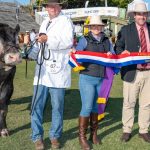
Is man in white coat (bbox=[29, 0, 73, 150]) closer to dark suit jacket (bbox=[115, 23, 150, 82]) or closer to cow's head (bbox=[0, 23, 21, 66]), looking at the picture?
cow's head (bbox=[0, 23, 21, 66])

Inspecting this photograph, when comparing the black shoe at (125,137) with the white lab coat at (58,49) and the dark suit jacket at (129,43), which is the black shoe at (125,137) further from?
the white lab coat at (58,49)

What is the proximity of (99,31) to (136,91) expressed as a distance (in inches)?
47.2

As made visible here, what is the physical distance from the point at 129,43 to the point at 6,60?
192 cm

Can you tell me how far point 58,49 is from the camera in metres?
5.65

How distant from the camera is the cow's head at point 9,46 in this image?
5.66 meters

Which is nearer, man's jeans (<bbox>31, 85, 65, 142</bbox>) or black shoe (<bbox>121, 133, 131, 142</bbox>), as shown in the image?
man's jeans (<bbox>31, 85, 65, 142</bbox>)

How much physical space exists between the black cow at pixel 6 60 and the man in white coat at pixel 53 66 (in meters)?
0.36

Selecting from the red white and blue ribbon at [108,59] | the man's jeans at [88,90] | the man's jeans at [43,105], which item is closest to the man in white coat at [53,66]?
the man's jeans at [43,105]

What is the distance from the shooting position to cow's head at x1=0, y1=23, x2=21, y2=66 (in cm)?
566

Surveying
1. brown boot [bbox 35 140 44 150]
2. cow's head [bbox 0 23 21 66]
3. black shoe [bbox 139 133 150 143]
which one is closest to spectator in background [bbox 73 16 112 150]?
brown boot [bbox 35 140 44 150]

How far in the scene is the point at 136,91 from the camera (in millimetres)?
6434

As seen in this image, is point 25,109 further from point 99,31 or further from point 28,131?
point 99,31

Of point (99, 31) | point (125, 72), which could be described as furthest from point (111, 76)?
point (99, 31)

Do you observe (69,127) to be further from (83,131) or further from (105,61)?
(105,61)
